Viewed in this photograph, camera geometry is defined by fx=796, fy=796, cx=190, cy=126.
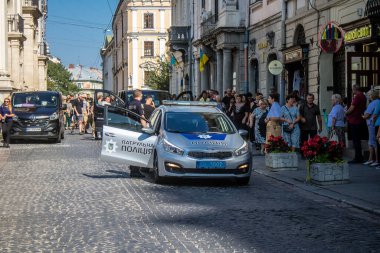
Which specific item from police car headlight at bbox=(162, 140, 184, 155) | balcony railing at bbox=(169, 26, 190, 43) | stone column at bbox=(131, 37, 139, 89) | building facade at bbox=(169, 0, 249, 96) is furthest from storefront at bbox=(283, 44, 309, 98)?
stone column at bbox=(131, 37, 139, 89)

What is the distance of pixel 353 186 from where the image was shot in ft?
44.8

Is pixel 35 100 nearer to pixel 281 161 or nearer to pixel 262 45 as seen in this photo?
pixel 262 45

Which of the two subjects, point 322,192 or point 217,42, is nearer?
point 322,192

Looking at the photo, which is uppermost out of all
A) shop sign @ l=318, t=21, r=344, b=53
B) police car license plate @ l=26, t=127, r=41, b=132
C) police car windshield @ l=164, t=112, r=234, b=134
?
shop sign @ l=318, t=21, r=344, b=53

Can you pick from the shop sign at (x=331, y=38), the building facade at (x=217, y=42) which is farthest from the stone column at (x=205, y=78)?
the shop sign at (x=331, y=38)

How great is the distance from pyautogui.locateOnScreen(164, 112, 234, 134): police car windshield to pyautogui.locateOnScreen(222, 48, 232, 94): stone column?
71.2 feet

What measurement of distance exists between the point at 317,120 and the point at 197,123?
19.6 ft

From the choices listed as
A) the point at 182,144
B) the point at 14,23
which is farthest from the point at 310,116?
the point at 14,23

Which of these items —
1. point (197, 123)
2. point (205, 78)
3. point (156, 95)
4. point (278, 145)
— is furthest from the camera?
point (205, 78)

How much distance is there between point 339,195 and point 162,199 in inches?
111

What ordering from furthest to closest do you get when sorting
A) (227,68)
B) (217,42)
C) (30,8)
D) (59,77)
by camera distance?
1. (59,77)
2. (30,8)
3. (217,42)
4. (227,68)

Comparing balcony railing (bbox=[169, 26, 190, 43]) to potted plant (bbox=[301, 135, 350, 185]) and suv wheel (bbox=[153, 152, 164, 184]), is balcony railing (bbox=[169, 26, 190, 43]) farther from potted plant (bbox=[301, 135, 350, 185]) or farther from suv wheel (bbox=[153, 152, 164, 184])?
potted plant (bbox=[301, 135, 350, 185])

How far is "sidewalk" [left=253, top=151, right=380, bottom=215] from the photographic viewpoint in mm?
11508

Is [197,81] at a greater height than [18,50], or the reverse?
[18,50]
